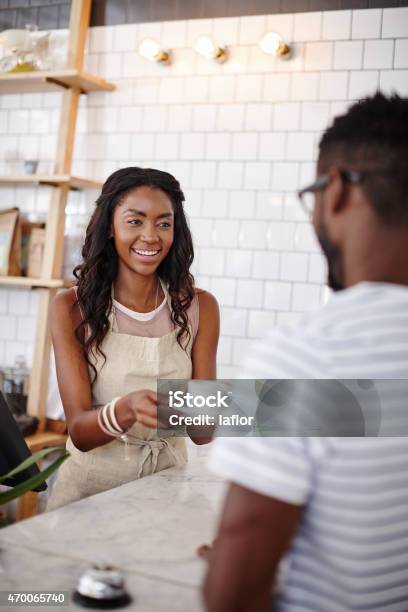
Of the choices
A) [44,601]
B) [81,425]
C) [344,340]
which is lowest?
[44,601]

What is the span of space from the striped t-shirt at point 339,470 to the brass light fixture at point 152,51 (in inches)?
127

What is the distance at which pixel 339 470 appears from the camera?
2.37ft

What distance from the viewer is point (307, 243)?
356 centimetres

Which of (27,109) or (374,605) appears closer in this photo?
(374,605)

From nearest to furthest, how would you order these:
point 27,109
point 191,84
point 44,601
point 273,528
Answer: point 273,528 < point 44,601 < point 191,84 < point 27,109

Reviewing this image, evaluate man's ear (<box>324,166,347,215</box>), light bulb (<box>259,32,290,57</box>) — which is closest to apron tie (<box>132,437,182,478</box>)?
man's ear (<box>324,166,347,215</box>)

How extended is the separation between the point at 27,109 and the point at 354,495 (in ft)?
12.5

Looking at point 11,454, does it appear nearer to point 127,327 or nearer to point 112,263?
point 127,327

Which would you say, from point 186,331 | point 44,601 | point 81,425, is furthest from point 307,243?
point 44,601

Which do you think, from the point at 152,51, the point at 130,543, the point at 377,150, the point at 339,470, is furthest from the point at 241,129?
the point at 339,470

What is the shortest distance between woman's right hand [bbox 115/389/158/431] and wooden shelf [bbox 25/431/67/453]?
83.2 inches

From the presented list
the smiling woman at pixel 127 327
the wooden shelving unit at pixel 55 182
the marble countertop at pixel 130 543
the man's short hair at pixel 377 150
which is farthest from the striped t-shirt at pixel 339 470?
the wooden shelving unit at pixel 55 182

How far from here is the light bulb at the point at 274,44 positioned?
3473 millimetres

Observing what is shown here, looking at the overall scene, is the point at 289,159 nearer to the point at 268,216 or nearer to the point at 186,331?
the point at 268,216
